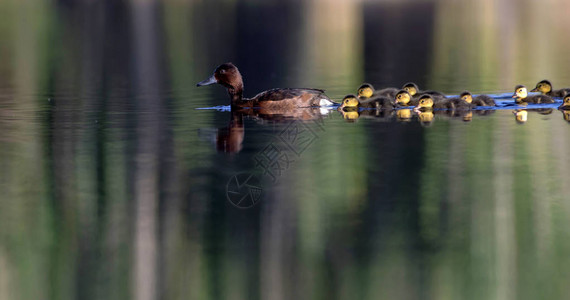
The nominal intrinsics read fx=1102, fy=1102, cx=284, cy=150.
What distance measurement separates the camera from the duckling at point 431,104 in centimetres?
1542

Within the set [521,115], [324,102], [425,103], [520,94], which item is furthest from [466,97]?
[324,102]

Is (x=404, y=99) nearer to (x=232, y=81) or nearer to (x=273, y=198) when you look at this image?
(x=232, y=81)

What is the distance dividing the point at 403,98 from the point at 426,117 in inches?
45.3

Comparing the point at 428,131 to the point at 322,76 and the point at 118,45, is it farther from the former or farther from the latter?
the point at 118,45

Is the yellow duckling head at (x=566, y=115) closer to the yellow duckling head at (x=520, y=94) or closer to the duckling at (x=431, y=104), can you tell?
the yellow duckling head at (x=520, y=94)

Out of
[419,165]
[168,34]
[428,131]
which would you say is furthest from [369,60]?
[419,165]

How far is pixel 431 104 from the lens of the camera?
610 inches

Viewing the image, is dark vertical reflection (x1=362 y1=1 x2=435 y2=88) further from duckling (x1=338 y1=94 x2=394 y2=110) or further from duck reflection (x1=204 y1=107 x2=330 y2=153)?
duck reflection (x1=204 y1=107 x2=330 y2=153)

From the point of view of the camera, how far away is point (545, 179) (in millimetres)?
9938

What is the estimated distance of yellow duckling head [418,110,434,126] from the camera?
46.2 ft

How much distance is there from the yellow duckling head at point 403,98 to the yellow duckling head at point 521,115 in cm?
154

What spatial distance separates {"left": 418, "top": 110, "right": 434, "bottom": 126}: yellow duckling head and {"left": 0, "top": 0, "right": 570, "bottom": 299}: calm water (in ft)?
0.13

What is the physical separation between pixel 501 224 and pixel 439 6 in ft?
146

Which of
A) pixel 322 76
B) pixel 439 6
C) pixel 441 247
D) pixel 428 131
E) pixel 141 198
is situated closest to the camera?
pixel 441 247
